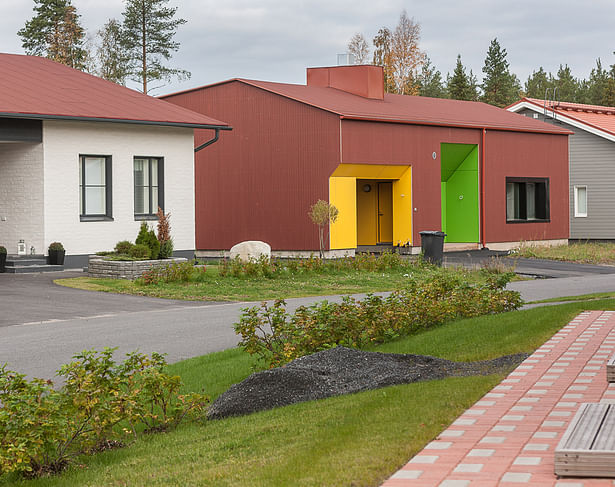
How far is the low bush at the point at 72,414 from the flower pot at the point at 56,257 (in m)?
16.4

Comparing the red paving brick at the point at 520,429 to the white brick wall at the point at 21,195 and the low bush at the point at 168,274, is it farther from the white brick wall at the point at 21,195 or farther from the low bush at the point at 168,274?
the white brick wall at the point at 21,195

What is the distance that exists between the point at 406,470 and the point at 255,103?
26.4 metres

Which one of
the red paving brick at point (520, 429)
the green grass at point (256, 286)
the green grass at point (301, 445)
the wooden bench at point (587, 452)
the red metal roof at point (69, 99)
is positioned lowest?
the green grass at point (301, 445)

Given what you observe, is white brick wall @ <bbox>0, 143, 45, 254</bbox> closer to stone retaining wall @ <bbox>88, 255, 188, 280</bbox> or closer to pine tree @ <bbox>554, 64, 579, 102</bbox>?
stone retaining wall @ <bbox>88, 255, 188, 280</bbox>

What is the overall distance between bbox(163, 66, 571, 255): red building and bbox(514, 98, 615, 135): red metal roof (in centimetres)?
367

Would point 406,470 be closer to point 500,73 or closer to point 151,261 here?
point 151,261

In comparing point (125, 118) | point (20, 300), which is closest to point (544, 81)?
point (125, 118)

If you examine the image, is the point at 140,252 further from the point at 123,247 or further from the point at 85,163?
the point at 85,163

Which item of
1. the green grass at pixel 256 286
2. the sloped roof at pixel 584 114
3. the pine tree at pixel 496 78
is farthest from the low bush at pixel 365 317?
the pine tree at pixel 496 78

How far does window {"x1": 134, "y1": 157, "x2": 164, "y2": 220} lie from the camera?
26.0 m

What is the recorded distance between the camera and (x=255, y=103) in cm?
3098

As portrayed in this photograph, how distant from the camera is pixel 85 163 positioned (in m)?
24.8

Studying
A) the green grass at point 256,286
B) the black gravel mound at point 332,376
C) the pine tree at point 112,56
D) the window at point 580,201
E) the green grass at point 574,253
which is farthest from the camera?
the pine tree at point 112,56

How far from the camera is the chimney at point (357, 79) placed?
1353 inches
